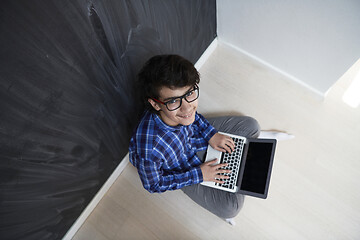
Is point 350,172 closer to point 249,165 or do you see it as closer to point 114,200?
point 249,165

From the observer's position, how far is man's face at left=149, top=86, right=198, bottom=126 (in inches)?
40.1

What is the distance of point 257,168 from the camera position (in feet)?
4.35

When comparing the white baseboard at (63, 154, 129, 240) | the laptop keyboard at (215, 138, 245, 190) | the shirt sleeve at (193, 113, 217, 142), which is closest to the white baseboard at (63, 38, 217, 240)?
the white baseboard at (63, 154, 129, 240)

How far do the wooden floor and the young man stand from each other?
25 centimetres

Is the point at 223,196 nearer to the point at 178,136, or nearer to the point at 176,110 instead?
the point at 178,136

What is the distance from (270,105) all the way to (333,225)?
2.80ft

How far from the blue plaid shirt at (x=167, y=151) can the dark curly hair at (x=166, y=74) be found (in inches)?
6.8

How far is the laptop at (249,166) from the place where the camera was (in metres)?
1.30

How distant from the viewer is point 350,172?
1.68 meters

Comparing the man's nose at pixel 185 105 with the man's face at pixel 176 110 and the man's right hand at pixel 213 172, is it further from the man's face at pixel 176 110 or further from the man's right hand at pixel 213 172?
the man's right hand at pixel 213 172

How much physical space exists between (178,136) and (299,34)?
101cm

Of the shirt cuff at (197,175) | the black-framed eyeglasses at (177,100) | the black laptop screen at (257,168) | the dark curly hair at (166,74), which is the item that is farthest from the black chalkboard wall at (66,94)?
the black laptop screen at (257,168)

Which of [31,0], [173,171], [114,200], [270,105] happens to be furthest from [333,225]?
[31,0]

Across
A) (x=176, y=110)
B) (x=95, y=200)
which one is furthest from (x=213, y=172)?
(x=95, y=200)
